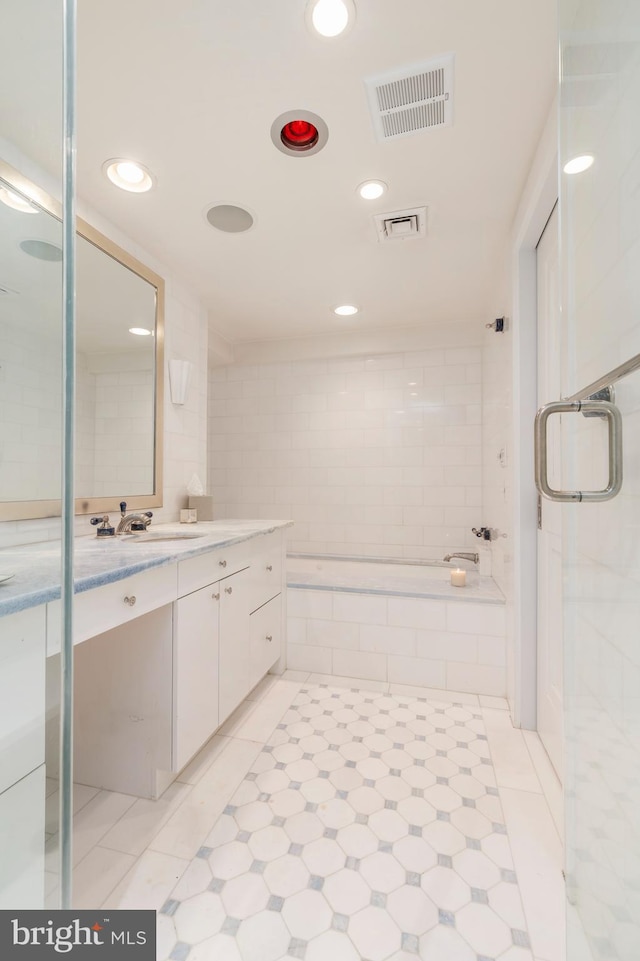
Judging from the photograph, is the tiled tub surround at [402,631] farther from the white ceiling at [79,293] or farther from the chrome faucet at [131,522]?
the white ceiling at [79,293]

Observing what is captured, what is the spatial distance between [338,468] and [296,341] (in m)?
1.18

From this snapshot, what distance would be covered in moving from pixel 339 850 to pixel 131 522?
1426 mm

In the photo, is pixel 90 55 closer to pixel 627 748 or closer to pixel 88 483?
pixel 88 483

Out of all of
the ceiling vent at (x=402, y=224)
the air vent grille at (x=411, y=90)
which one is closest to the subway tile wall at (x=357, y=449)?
the ceiling vent at (x=402, y=224)

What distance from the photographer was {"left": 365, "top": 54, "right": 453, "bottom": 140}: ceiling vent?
3.84ft

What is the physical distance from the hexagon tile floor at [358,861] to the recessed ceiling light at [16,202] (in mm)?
1905

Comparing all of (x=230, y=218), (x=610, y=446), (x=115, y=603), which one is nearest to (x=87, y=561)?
(x=115, y=603)

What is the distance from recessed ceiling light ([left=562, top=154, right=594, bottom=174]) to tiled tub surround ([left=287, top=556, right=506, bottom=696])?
1.82m

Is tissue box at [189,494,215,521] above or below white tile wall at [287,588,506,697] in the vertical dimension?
above

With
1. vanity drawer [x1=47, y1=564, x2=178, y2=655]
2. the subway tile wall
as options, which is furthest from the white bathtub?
vanity drawer [x1=47, y1=564, x2=178, y2=655]

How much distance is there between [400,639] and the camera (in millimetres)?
2225

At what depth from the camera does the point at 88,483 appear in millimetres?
1724

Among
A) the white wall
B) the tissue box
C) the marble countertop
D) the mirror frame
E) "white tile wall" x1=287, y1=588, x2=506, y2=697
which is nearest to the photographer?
the marble countertop

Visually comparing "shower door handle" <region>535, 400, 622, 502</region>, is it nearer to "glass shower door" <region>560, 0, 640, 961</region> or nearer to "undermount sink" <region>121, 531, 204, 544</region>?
"glass shower door" <region>560, 0, 640, 961</region>
